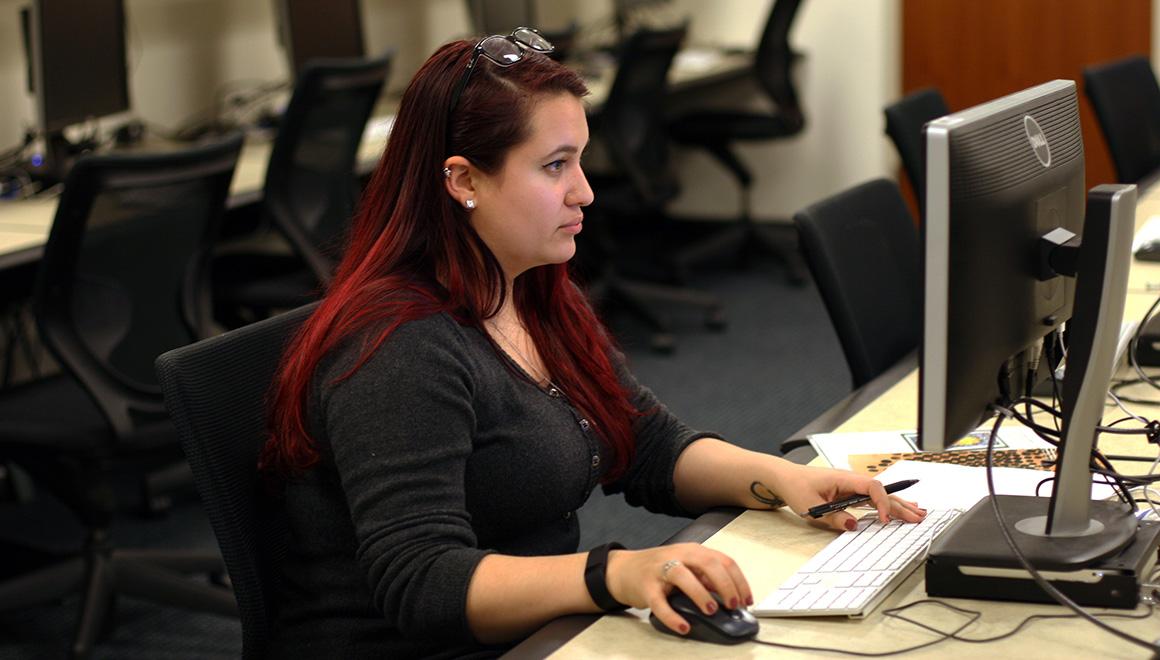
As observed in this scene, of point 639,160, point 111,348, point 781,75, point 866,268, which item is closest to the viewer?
point 866,268

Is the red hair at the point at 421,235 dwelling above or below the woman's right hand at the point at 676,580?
above

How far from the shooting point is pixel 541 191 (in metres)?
1.36

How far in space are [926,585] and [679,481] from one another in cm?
39

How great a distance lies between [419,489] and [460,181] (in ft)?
1.04

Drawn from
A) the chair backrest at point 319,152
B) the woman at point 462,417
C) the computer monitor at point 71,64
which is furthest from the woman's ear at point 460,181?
the computer monitor at point 71,64

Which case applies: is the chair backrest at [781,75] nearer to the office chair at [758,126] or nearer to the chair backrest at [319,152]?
the office chair at [758,126]

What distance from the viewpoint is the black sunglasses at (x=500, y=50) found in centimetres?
135

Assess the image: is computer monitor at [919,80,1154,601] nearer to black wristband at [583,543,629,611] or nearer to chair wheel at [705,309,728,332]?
black wristband at [583,543,629,611]

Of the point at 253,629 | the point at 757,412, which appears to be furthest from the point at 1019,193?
the point at 757,412

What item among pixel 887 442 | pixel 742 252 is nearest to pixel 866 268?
pixel 887 442

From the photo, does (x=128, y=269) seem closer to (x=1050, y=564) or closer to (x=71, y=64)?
(x=71, y=64)

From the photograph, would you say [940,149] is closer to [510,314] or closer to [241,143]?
[510,314]

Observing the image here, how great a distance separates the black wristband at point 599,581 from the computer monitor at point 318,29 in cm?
321

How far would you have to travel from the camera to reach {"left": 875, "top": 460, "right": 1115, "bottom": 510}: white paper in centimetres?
142
